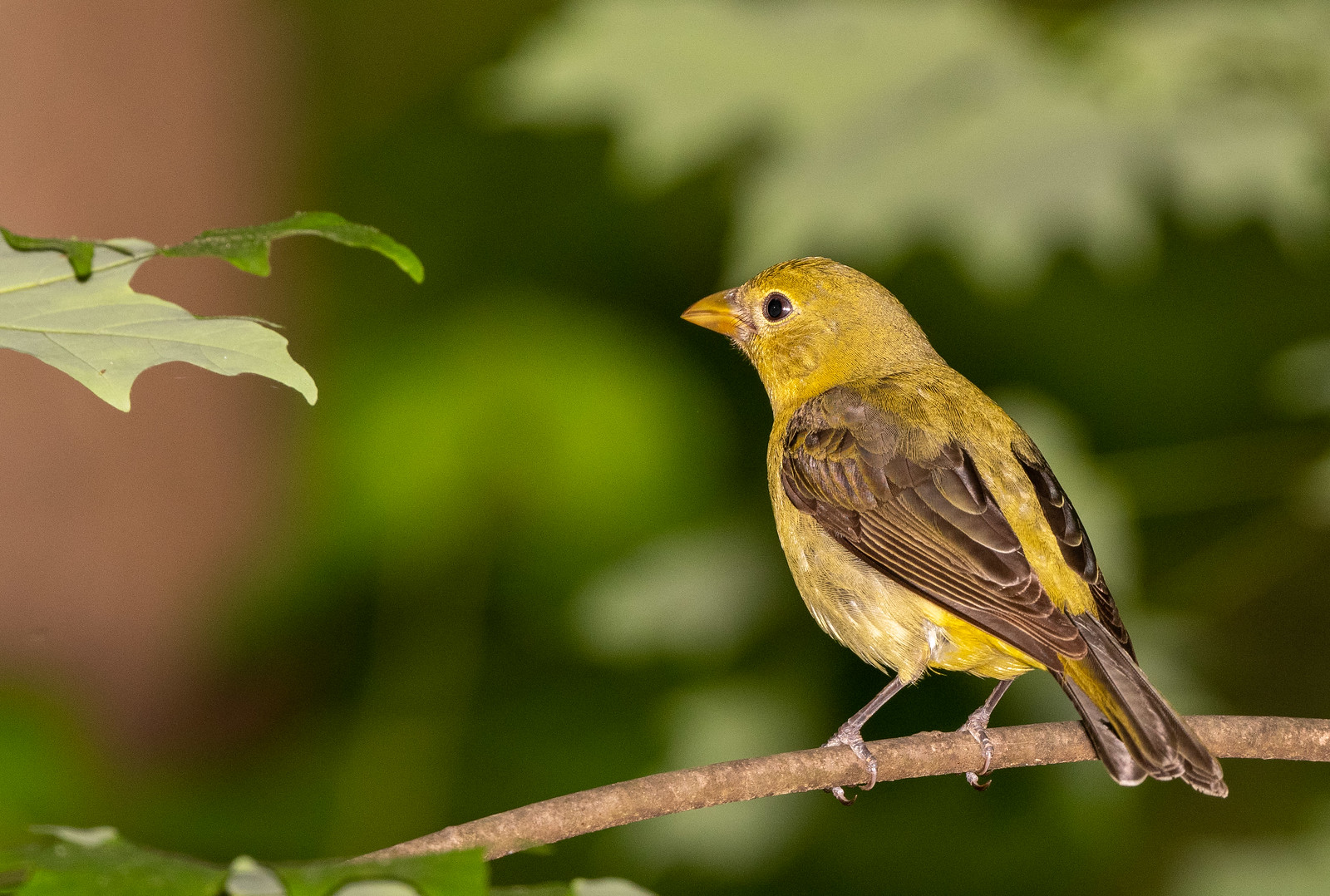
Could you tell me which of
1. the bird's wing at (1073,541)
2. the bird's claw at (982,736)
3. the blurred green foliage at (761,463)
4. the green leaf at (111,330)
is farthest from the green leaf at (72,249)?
the blurred green foliage at (761,463)

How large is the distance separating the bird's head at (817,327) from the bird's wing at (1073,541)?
2.27 feet

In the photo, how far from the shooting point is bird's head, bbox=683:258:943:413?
4172mm

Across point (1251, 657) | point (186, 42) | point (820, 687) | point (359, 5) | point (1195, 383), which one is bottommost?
point (1251, 657)

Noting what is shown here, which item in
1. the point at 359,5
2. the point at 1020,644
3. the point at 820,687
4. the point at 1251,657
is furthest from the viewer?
the point at 359,5

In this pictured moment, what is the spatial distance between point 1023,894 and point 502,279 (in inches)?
193

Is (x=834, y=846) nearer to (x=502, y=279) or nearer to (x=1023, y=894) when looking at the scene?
(x=1023, y=894)

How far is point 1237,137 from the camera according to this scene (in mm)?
4543

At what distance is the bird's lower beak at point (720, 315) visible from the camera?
434 cm

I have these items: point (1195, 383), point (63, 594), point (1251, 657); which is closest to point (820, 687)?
point (1251, 657)

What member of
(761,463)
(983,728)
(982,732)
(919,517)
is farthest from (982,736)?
(761,463)

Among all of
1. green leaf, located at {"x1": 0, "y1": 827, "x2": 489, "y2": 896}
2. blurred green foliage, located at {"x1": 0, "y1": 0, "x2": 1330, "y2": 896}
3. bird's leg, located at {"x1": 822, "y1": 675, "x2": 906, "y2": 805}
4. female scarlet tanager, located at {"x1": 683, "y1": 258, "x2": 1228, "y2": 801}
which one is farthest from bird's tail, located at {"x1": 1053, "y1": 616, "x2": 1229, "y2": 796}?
green leaf, located at {"x1": 0, "y1": 827, "x2": 489, "y2": 896}

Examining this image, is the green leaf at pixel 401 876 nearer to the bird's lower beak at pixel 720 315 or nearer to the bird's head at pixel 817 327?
the bird's head at pixel 817 327

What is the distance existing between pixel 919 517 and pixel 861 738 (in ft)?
1.93

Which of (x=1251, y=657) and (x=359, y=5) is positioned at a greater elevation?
(x=359, y=5)
